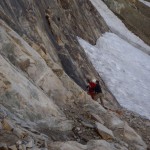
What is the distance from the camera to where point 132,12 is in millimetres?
44812

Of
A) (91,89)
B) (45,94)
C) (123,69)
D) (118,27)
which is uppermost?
(118,27)

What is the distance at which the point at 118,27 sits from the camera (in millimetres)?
37188

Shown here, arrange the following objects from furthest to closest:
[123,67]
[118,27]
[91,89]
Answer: [118,27]
[123,67]
[91,89]

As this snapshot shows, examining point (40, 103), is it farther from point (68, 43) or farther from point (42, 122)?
point (68, 43)

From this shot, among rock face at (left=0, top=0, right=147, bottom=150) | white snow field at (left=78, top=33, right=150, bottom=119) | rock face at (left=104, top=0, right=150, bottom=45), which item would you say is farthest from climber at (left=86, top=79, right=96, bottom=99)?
rock face at (left=104, top=0, right=150, bottom=45)

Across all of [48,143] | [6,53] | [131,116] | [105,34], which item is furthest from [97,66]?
[48,143]

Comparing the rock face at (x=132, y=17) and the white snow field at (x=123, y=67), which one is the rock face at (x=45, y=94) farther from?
the rock face at (x=132, y=17)

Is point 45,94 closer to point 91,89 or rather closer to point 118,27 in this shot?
point 91,89

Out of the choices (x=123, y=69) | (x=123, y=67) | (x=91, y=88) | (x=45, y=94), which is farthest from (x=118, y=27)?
(x=45, y=94)

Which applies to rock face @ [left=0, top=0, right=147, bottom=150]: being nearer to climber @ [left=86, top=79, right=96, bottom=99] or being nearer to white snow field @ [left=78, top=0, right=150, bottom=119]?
climber @ [left=86, top=79, right=96, bottom=99]

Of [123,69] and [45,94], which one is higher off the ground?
[45,94]

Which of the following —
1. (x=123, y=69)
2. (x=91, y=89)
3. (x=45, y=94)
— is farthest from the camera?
(x=123, y=69)

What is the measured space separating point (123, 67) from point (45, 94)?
14.1 m

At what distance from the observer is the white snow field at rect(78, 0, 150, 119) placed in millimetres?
21884
